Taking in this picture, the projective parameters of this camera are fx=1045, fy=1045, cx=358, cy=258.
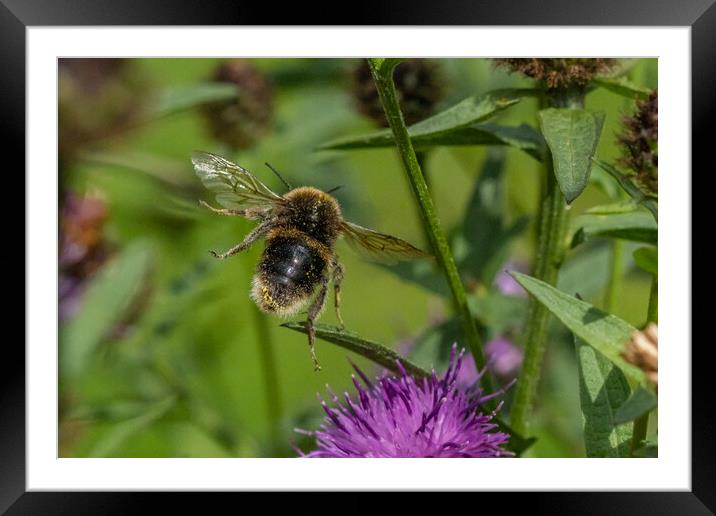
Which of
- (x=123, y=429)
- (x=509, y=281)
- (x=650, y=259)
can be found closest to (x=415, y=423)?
(x=650, y=259)

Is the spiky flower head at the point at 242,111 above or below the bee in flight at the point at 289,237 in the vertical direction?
above

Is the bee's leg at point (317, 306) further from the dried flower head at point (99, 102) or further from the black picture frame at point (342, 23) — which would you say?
the dried flower head at point (99, 102)

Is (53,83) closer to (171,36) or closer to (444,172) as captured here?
(171,36)

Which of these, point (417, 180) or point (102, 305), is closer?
point (417, 180)

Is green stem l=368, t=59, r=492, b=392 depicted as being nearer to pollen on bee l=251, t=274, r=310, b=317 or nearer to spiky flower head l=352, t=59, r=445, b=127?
pollen on bee l=251, t=274, r=310, b=317

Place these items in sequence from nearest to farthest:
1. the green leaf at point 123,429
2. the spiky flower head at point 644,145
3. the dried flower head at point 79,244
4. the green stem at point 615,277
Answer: the spiky flower head at point 644,145, the green stem at point 615,277, the green leaf at point 123,429, the dried flower head at point 79,244

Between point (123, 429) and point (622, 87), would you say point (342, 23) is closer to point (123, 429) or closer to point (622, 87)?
point (622, 87)

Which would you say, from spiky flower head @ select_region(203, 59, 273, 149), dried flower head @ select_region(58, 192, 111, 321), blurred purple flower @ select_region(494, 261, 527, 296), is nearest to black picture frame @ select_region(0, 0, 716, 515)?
dried flower head @ select_region(58, 192, 111, 321)

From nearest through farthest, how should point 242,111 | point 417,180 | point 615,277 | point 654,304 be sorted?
1. point 417,180
2. point 654,304
3. point 615,277
4. point 242,111

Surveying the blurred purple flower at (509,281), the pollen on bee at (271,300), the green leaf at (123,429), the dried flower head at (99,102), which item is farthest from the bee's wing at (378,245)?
the dried flower head at (99,102)
